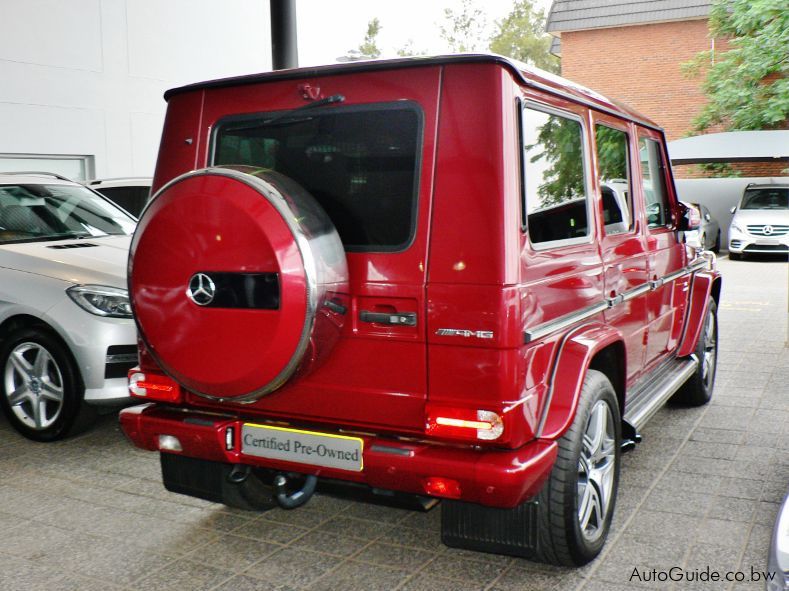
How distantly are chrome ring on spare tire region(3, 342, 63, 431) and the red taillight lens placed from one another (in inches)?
127

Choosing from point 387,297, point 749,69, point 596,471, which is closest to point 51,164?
point 387,297

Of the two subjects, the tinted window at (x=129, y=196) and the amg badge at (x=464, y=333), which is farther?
the tinted window at (x=129, y=196)

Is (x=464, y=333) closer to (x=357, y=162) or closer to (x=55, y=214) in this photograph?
(x=357, y=162)

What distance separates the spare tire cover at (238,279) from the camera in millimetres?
2984

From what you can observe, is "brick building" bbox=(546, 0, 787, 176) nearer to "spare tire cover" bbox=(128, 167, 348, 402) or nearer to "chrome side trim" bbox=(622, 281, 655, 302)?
"chrome side trim" bbox=(622, 281, 655, 302)

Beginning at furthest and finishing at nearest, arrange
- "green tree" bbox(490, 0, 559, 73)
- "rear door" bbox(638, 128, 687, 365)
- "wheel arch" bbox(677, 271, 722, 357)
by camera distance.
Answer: "green tree" bbox(490, 0, 559, 73) → "wheel arch" bbox(677, 271, 722, 357) → "rear door" bbox(638, 128, 687, 365)

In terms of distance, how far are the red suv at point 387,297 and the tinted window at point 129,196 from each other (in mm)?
5475

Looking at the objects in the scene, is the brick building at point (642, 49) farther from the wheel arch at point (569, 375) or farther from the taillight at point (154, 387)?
the taillight at point (154, 387)

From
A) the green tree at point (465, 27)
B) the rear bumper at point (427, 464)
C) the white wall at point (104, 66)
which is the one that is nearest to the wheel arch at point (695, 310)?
the rear bumper at point (427, 464)

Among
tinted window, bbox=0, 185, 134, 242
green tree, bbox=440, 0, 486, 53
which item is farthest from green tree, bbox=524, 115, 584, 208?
green tree, bbox=440, 0, 486, 53

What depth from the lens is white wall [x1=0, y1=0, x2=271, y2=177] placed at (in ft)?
38.3

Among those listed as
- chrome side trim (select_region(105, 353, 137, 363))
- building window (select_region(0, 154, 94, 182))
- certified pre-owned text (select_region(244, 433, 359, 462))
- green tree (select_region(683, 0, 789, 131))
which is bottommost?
certified pre-owned text (select_region(244, 433, 359, 462))

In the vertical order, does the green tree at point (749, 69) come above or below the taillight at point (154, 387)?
above

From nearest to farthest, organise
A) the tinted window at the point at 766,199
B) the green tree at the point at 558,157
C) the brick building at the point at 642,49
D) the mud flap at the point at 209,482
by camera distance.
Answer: the green tree at the point at 558,157 → the mud flap at the point at 209,482 → the tinted window at the point at 766,199 → the brick building at the point at 642,49
